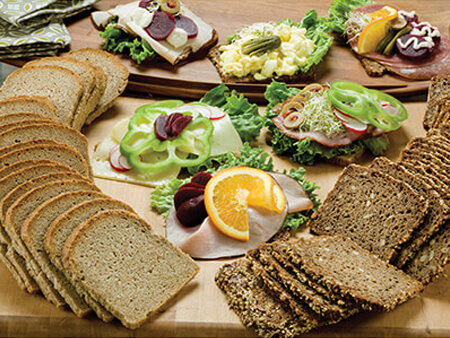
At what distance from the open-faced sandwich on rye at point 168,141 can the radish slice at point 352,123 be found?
28.3 inches

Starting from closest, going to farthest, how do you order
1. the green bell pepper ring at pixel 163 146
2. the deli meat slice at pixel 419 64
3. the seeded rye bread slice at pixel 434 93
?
the green bell pepper ring at pixel 163 146 < the seeded rye bread slice at pixel 434 93 < the deli meat slice at pixel 419 64

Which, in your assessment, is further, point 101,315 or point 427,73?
point 427,73

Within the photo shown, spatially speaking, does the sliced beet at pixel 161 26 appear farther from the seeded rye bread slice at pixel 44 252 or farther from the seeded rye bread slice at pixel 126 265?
the seeded rye bread slice at pixel 44 252

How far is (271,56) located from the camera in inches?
245

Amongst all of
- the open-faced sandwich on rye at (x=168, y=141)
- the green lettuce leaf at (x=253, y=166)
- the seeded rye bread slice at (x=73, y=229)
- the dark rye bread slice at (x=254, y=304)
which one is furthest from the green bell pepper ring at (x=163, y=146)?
the dark rye bread slice at (x=254, y=304)

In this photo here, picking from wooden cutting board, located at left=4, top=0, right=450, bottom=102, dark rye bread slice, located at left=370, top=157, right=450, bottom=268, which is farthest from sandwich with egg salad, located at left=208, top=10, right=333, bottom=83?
dark rye bread slice, located at left=370, top=157, right=450, bottom=268

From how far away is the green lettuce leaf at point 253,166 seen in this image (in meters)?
4.91

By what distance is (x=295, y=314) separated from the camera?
13.0 feet

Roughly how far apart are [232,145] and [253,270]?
1614 millimetres

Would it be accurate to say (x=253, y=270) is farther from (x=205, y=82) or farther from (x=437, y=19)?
(x=437, y=19)

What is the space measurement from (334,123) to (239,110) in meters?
0.88

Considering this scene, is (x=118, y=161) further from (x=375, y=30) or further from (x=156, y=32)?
(x=375, y=30)

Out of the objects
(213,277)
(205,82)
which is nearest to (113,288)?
(213,277)

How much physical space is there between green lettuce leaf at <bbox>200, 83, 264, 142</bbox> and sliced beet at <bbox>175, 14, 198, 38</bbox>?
94cm
